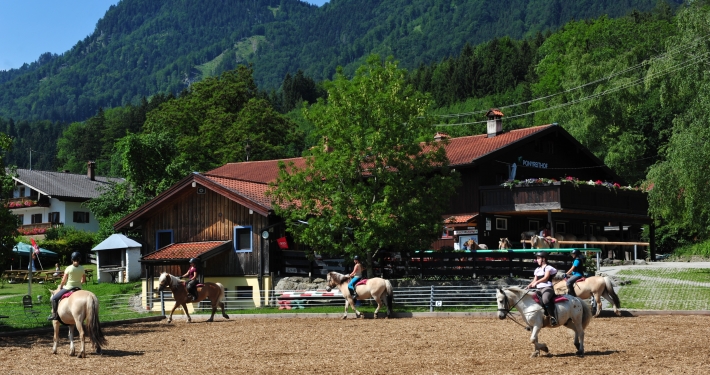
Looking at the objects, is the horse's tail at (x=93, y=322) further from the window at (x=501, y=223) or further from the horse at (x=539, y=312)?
the window at (x=501, y=223)

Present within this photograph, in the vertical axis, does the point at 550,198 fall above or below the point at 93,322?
above

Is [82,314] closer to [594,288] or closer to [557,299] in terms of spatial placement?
[557,299]

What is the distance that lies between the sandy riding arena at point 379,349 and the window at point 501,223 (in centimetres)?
2092

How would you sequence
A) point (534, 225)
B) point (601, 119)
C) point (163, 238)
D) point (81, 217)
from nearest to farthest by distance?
point (163, 238) < point (534, 225) < point (601, 119) < point (81, 217)

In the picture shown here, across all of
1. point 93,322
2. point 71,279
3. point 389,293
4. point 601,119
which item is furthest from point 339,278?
point 601,119

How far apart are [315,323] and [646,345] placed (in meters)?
10.9

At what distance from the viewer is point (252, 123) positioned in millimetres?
74500

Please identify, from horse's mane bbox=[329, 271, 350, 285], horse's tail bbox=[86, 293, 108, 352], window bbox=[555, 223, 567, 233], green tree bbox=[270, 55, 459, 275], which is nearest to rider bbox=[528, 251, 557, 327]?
horse's tail bbox=[86, 293, 108, 352]

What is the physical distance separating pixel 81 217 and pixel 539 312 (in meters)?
65.6

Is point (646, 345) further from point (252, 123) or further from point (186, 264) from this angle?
point (252, 123)

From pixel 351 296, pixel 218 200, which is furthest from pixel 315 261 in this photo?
pixel 351 296

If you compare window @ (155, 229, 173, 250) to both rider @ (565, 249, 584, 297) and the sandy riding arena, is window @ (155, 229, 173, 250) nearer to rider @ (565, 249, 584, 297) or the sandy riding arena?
the sandy riding arena

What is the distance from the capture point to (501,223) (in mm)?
47281

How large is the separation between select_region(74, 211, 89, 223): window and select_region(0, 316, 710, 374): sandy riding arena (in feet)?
174
